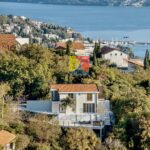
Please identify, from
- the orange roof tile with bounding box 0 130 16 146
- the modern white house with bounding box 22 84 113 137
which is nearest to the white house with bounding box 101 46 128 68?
the modern white house with bounding box 22 84 113 137

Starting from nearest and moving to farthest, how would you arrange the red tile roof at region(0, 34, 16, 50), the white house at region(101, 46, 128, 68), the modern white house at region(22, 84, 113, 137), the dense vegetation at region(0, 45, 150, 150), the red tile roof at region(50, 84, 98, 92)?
1. the dense vegetation at region(0, 45, 150, 150)
2. the modern white house at region(22, 84, 113, 137)
3. the red tile roof at region(50, 84, 98, 92)
4. the red tile roof at region(0, 34, 16, 50)
5. the white house at region(101, 46, 128, 68)

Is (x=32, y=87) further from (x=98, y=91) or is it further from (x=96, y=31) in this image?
(x=96, y=31)

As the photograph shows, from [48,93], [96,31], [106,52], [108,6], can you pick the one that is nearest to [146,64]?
[106,52]

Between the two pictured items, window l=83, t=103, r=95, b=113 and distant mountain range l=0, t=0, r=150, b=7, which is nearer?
window l=83, t=103, r=95, b=113

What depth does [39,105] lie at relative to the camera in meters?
18.4

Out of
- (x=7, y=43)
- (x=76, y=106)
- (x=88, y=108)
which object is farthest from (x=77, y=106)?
(x=7, y=43)

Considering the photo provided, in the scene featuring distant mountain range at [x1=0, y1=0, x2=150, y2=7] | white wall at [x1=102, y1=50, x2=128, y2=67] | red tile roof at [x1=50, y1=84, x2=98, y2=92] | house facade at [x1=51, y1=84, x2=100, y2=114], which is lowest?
distant mountain range at [x1=0, y1=0, x2=150, y2=7]

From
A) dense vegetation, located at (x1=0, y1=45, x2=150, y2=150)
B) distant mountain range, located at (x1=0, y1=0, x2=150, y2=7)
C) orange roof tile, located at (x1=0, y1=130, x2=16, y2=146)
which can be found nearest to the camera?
orange roof tile, located at (x1=0, y1=130, x2=16, y2=146)

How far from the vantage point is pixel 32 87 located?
19891 millimetres

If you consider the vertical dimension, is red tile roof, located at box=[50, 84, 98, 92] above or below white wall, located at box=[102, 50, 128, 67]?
above

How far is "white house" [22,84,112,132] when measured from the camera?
17.4 metres

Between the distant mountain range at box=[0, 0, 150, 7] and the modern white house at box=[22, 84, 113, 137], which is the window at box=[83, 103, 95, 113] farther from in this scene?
the distant mountain range at box=[0, 0, 150, 7]

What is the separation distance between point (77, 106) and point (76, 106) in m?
0.04

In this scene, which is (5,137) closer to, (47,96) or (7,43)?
(47,96)
